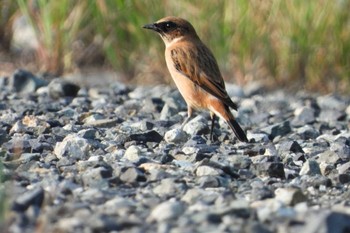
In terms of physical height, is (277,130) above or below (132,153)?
below

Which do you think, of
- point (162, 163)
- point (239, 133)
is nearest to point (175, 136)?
point (239, 133)

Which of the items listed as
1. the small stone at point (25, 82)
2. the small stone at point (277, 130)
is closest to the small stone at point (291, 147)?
the small stone at point (277, 130)

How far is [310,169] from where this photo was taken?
6801 millimetres

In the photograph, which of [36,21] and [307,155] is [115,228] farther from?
[36,21]

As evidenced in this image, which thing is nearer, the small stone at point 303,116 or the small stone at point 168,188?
the small stone at point 168,188

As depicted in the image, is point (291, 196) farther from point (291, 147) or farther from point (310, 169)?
point (291, 147)

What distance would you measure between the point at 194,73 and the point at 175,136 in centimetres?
115

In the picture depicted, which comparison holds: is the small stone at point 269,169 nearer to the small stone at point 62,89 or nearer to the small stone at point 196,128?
the small stone at point 196,128

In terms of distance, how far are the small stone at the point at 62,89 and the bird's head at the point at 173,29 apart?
3.83 feet

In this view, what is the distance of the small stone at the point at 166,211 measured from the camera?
4969 mm

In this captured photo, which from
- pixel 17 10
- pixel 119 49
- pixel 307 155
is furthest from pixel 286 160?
pixel 17 10

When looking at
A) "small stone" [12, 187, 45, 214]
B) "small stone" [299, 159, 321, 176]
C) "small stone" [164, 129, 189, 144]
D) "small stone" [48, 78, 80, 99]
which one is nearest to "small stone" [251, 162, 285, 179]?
"small stone" [299, 159, 321, 176]

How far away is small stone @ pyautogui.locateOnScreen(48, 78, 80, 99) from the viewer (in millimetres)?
9945

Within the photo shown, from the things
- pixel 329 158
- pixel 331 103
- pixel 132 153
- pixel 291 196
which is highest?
pixel 132 153
